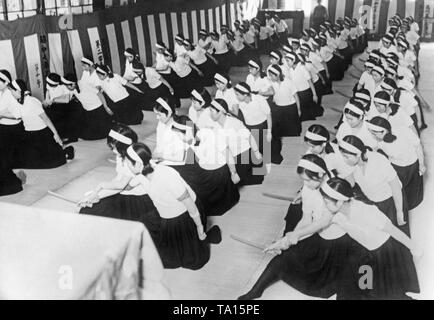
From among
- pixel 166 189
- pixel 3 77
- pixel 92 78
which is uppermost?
pixel 3 77

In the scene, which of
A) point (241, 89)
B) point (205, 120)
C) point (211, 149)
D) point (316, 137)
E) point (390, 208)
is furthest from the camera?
point (241, 89)

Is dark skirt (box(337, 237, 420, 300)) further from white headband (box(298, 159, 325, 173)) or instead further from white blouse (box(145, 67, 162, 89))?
white blouse (box(145, 67, 162, 89))

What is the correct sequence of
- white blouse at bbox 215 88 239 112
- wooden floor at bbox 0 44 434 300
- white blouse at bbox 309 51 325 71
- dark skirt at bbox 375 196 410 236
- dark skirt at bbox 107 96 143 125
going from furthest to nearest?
1. white blouse at bbox 309 51 325 71
2. dark skirt at bbox 107 96 143 125
3. white blouse at bbox 215 88 239 112
4. dark skirt at bbox 375 196 410 236
5. wooden floor at bbox 0 44 434 300

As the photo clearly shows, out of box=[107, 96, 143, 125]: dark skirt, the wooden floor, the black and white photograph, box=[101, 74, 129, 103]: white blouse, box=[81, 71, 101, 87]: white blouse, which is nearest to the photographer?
the black and white photograph

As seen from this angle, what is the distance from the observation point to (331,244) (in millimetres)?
3156

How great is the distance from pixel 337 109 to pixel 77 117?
3991 mm

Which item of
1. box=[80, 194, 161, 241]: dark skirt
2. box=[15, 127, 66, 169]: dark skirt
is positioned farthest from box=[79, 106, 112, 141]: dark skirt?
box=[80, 194, 161, 241]: dark skirt

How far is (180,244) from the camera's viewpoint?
3650mm

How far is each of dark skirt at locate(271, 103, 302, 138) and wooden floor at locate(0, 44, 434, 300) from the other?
108 mm

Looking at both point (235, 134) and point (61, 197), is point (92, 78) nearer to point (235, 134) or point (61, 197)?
point (61, 197)

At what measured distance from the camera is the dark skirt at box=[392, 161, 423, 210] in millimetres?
4332


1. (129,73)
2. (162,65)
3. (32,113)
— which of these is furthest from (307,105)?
(32,113)

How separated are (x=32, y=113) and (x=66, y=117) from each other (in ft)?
3.80
